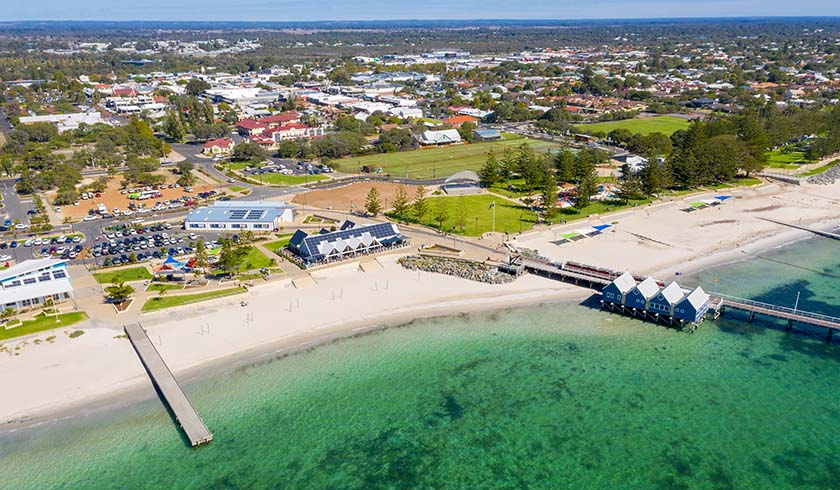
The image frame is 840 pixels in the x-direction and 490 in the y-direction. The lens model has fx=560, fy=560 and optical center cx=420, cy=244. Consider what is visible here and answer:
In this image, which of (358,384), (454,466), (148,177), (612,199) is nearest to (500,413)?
(454,466)

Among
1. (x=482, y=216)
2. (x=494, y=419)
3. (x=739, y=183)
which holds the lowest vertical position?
(x=494, y=419)

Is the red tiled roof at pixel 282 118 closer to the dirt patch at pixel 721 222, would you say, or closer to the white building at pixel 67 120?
the white building at pixel 67 120

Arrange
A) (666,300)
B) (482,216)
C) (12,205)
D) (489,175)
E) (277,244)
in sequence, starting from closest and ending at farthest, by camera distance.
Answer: (666,300), (277,244), (482,216), (12,205), (489,175)

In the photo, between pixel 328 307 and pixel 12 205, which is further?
pixel 12 205

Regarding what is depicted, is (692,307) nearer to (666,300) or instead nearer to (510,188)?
(666,300)

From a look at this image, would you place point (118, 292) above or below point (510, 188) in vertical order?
above

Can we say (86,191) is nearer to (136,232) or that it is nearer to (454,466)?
(136,232)

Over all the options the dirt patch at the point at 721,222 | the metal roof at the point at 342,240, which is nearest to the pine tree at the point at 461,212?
the metal roof at the point at 342,240

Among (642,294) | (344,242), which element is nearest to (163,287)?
(344,242)
